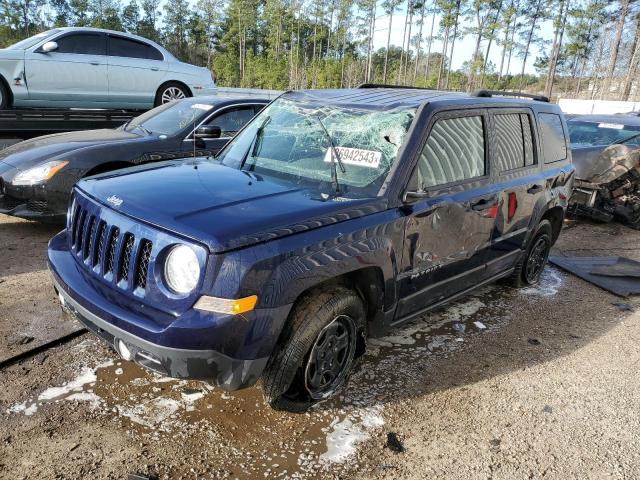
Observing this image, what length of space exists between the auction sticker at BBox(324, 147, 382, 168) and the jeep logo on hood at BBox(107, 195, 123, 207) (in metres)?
1.31

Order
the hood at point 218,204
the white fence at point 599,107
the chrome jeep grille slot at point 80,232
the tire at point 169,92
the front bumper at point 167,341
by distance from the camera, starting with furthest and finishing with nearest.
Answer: the white fence at point 599,107 → the tire at point 169,92 → the chrome jeep grille slot at point 80,232 → the hood at point 218,204 → the front bumper at point 167,341

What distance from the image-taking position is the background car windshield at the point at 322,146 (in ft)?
10.6

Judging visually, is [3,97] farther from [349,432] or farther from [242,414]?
[349,432]

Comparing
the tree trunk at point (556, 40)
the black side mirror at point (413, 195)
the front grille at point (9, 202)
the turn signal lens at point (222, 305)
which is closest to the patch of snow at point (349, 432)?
the turn signal lens at point (222, 305)

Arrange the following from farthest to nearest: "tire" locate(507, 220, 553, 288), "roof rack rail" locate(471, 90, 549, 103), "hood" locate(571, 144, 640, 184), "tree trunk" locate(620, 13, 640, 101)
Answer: "tree trunk" locate(620, 13, 640, 101), "hood" locate(571, 144, 640, 184), "tire" locate(507, 220, 553, 288), "roof rack rail" locate(471, 90, 549, 103)

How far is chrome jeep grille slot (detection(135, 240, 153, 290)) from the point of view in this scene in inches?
98.9

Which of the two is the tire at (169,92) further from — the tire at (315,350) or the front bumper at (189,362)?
the front bumper at (189,362)

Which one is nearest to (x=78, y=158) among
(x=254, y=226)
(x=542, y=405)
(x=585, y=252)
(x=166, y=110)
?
(x=166, y=110)

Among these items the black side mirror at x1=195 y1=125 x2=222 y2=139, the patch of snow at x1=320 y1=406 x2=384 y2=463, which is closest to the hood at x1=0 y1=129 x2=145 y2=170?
the black side mirror at x1=195 y1=125 x2=222 y2=139

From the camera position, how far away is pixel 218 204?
2.70m

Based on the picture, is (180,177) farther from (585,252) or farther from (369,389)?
(585,252)

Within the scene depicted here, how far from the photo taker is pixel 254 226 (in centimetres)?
248

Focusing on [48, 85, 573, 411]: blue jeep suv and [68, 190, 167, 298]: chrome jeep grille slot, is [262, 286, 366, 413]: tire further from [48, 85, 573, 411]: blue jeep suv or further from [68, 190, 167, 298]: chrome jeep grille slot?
[68, 190, 167, 298]: chrome jeep grille slot

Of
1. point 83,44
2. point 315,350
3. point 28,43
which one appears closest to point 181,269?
point 315,350
